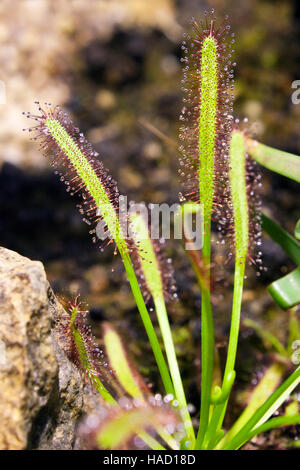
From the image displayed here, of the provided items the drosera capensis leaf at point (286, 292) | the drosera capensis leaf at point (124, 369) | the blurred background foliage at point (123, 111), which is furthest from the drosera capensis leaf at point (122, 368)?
the drosera capensis leaf at point (286, 292)

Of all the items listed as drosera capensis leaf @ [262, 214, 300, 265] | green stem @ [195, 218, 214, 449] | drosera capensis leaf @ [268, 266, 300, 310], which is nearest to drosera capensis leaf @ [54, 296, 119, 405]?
green stem @ [195, 218, 214, 449]

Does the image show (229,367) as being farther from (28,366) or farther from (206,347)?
(28,366)

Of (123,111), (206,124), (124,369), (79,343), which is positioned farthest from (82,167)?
(123,111)

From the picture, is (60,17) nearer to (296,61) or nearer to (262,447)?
(296,61)

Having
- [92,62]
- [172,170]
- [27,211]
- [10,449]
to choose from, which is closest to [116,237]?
[10,449]

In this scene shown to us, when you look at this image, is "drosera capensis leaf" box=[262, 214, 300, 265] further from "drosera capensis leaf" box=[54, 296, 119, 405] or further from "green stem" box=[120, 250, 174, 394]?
"drosera capensis leaf" box=[54, 296, 119, 405]

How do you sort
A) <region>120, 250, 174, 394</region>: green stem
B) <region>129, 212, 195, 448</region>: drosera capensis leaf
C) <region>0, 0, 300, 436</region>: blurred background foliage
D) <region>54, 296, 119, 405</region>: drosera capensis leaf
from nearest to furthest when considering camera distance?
<region>54, 296, 119, 405</region>: drosera capensis leaf < <region>120, 250, 174, 394</region>: green stem < <region>129, 212, 195, 448</region>: drosera capensis leaf < <region>0, 0, 300, 436</region>: blurred background foliage
